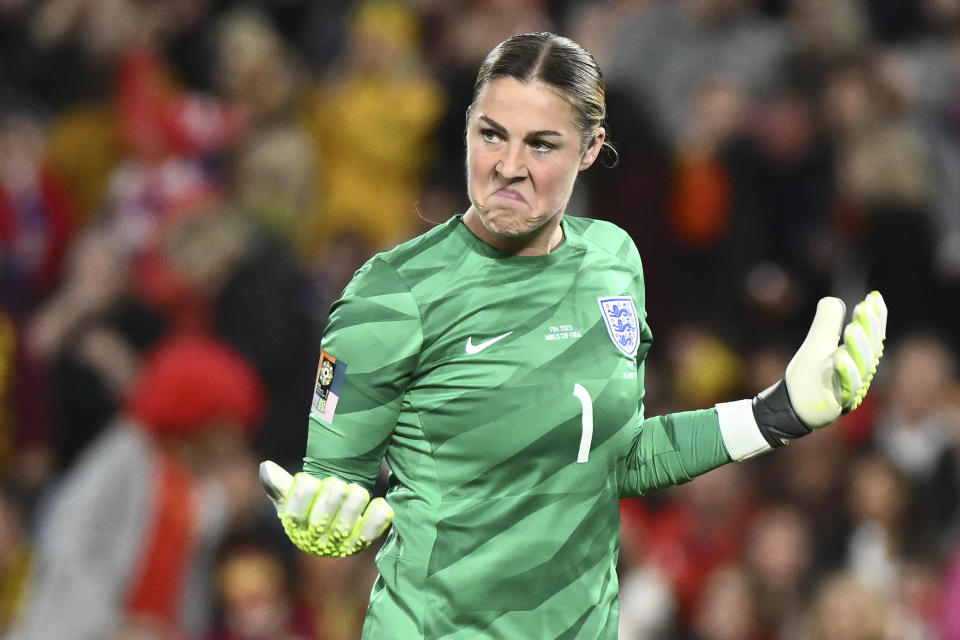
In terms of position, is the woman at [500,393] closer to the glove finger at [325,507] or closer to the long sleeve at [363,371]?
the long sleeve at [363,371]

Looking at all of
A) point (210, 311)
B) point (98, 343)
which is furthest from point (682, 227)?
point (98, 343)

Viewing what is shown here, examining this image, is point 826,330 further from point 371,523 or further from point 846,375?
point 371,523

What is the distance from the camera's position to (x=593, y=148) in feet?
10.3

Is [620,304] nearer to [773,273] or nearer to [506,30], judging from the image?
[773,273]

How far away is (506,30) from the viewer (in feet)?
27.5

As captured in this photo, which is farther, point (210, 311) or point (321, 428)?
point (210, 311)

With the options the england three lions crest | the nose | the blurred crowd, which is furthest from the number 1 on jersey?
the blurred crowd

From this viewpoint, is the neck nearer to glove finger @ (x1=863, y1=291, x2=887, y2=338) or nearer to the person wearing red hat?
glove finger @ (x1=863, y1=291, x2=887, y2=338)

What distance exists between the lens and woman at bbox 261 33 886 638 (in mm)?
3008

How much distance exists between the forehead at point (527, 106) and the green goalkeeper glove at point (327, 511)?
71cm

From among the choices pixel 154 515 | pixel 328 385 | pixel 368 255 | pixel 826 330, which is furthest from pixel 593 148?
pixel 368 255

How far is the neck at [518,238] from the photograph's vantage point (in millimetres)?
3129

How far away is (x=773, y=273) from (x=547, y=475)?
175 inches

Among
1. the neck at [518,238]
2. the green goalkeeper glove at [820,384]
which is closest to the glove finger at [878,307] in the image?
the green goalkeeper glove at [820,384]
